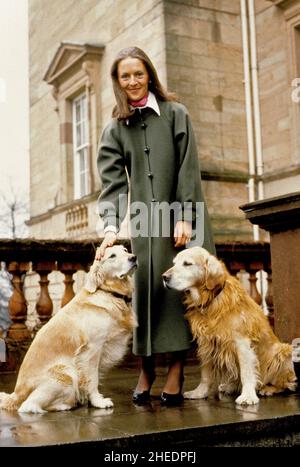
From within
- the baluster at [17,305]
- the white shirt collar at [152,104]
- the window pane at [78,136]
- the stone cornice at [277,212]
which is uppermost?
the window pane at [78,136]

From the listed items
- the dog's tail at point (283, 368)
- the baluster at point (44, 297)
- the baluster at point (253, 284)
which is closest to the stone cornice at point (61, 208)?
the baluster at point (253, 284)

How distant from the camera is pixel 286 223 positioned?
4688 millimetres

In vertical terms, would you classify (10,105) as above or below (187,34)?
above

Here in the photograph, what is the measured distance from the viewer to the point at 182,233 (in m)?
3.99

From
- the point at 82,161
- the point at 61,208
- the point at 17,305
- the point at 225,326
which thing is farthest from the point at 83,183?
the point at 225,326

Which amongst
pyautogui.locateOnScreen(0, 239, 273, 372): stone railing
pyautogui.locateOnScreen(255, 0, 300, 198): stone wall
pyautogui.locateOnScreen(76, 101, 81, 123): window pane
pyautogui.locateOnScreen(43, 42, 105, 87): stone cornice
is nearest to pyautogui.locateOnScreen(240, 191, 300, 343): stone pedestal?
pyautogui.locateOnScreen(0, 239, 273, 372): stone railing

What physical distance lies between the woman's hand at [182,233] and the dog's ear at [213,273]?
22 cm

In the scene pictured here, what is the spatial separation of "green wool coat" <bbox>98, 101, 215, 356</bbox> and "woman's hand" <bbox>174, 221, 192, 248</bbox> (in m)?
0.05

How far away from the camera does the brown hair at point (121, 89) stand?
4047 mm

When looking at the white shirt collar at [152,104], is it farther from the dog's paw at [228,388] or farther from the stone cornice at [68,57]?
the stone cornice at [68,57]

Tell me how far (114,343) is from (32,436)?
965 mm

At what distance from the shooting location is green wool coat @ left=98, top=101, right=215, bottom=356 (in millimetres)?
3982

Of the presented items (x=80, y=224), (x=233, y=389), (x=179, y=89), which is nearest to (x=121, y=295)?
(x=233, y=389)

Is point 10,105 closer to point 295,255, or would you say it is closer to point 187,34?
point 187,34
